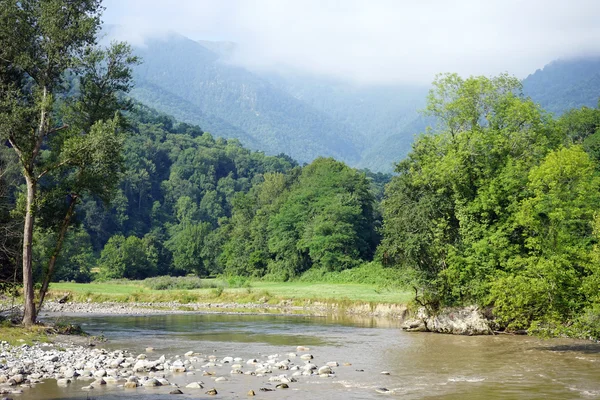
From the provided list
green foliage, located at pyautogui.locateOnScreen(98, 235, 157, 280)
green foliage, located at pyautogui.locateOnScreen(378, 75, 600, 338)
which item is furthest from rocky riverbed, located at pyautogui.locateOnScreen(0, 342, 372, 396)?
green foliage, located at pyautogui.locateOnScreen(98, 235, 157, 280)

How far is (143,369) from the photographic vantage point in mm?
25625

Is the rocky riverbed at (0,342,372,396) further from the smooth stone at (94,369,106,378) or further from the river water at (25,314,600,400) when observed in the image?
the river water at (25,314,600,400)

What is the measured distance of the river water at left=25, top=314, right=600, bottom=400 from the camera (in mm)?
22375

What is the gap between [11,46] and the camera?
33312mm

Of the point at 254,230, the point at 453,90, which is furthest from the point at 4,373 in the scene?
the point at 254,230

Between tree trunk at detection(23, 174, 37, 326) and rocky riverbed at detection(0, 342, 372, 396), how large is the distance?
4.09 m

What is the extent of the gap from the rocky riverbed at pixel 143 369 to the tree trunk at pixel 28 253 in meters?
4.09

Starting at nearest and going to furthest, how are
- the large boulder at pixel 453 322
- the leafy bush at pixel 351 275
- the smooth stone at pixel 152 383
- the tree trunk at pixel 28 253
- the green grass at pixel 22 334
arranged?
1. the smooth stone at pixel 152 383
2. the green grass at pixel 22 334
3. the tree trunk at pixel 28 253
4. the large boulder at pixel 453 322
5. the leafy bush at pixel 351 275

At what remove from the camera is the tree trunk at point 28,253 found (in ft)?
107

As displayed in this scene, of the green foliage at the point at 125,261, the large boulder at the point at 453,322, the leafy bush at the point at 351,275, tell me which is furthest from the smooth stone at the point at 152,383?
the green foliage at the point at 125,261

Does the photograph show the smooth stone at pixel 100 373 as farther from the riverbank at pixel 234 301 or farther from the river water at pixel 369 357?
the riverbank at pixel 234 301

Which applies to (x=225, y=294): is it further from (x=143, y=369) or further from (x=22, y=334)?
(x=143, y=369)

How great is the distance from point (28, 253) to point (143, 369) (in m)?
11.4

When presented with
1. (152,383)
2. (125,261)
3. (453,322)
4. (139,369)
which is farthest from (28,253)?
(125,261)
